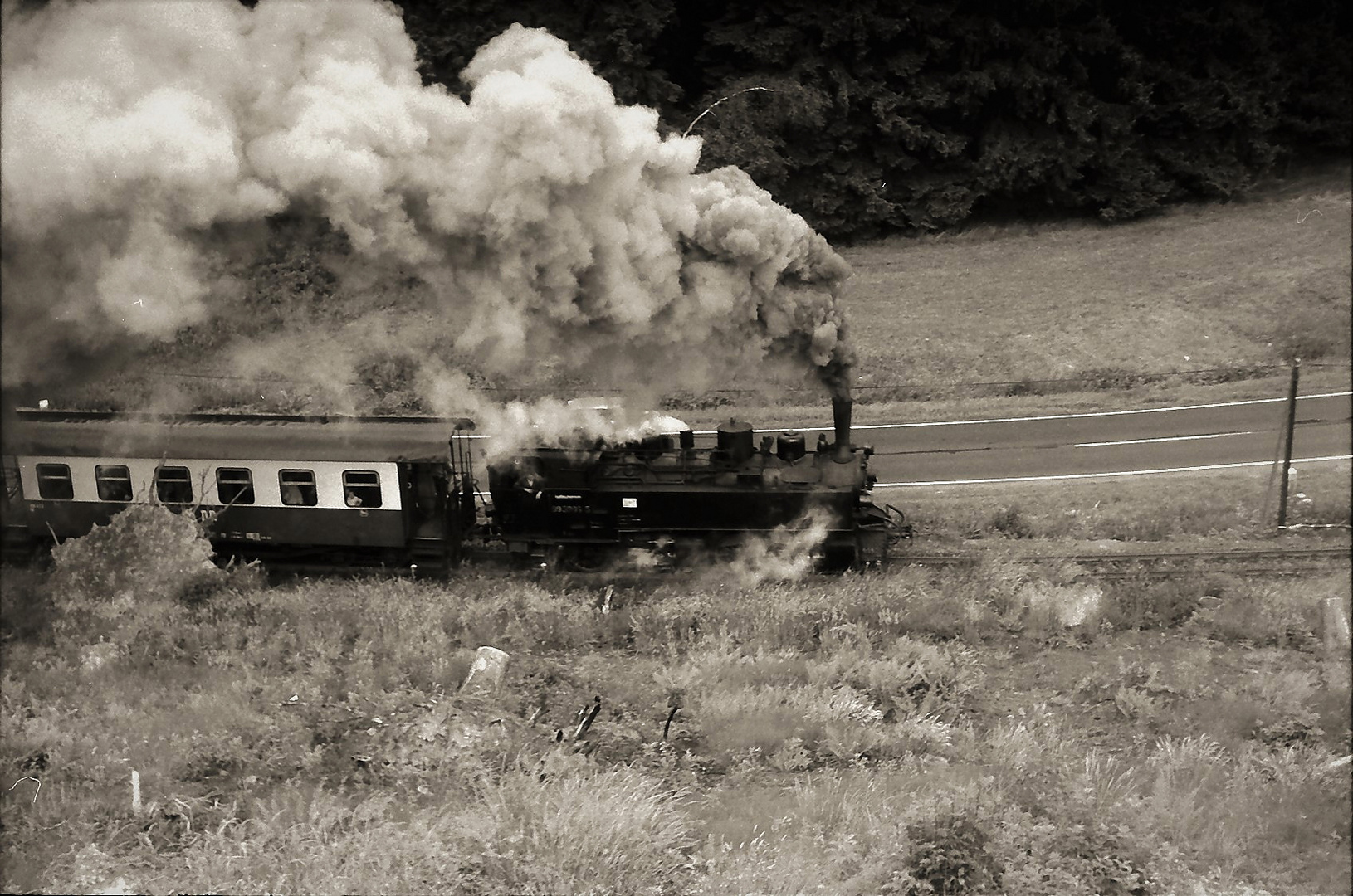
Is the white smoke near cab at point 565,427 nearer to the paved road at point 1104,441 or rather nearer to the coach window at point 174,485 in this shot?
the coach window at point 174,485

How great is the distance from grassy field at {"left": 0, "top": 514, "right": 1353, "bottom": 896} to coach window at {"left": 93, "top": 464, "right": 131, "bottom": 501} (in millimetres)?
1679

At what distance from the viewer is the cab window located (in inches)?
690

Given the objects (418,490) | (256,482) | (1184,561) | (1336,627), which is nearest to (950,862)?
(1336,627)

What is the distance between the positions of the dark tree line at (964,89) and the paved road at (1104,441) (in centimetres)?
1309

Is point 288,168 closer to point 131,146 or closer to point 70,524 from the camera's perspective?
point 131,146

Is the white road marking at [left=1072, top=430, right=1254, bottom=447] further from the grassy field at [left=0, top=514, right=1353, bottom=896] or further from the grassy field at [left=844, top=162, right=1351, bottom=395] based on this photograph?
the grassy field at [left=0, top=514, right=1353, bottom=896]

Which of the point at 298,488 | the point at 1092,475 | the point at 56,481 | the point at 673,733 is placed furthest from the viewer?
the point at 1092,475

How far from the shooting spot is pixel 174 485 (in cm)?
1778

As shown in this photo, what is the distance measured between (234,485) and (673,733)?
953 cm

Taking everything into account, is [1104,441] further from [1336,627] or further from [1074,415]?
[1336,627]

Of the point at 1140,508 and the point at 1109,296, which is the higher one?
the point at 1109,296

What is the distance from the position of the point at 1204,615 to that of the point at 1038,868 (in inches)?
363

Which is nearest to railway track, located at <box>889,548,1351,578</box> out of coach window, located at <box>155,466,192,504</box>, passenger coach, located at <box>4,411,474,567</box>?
passenger coach, located at <box>4,411,474,567</box>

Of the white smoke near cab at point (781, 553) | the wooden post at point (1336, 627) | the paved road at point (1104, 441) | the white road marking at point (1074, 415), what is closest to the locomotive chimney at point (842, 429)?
the white smoke near cab at point (781, 553)
